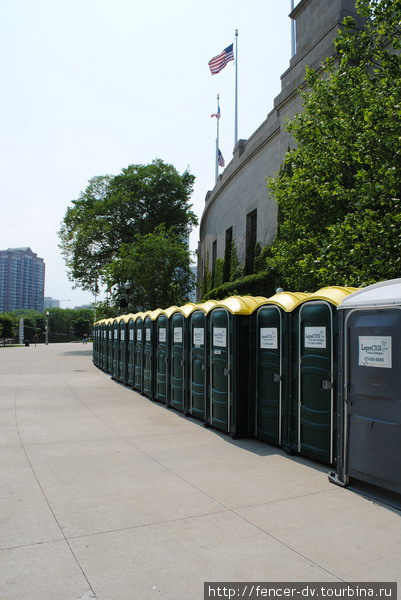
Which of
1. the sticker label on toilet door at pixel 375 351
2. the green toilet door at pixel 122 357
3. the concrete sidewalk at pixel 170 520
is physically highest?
the sticker label on toilet door at pixel 375 351

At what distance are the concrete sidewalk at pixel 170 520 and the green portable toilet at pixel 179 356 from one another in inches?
80.7

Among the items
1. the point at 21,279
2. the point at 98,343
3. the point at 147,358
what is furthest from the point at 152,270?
the point at 21,279

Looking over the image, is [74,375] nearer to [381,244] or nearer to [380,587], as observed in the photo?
[381,244]

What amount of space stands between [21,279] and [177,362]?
153330 millimetres

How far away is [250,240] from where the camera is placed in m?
27.1

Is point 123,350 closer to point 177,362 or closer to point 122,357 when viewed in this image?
point 122,357

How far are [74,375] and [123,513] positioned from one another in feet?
47.2

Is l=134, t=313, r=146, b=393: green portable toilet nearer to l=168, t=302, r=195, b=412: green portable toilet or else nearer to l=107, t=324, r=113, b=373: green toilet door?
l=168, t=302, r=195, b=412: green portable toilet

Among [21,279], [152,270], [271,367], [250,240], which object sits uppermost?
[21,279]

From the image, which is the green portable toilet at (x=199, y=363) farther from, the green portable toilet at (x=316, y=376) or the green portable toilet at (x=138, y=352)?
the green portable toilet at (x=138, y=352)

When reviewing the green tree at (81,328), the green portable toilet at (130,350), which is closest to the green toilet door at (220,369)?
the green portable toilet at (130,350)

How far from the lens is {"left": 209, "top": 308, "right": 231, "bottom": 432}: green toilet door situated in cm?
777

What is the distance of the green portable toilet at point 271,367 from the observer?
6676 millimetres

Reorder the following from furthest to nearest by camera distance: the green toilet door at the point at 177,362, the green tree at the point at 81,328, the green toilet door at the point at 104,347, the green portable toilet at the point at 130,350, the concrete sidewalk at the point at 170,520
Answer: the green tree at the point at 81,328, the green toilet door at the point at 104,347, the green portable toilet at the point at 130,350, the green toilet door at the point at 177,362, the concrete sidewalk at the point at 170,520
